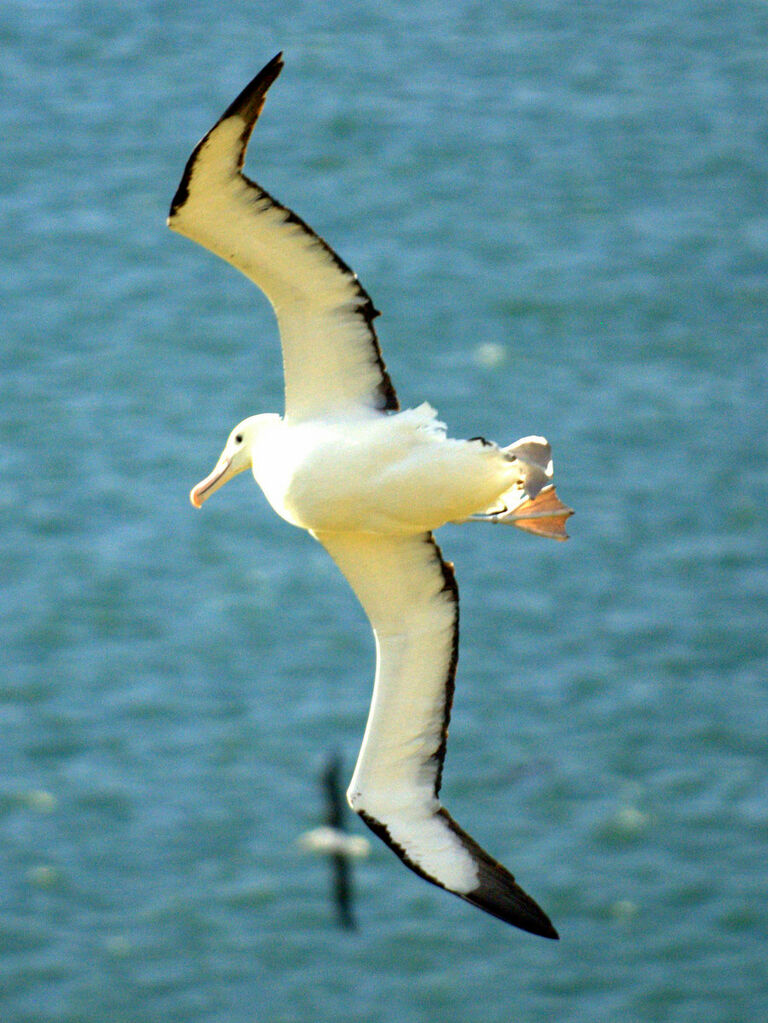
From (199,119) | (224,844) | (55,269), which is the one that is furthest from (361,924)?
(199,119)

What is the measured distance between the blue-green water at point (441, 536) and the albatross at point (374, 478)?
51.6ft

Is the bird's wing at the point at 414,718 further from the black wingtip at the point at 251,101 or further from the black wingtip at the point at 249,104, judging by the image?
the black wingtip at the point at 251,101

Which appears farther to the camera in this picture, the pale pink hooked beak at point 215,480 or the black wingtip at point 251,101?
the pale pink hooked beak at point 215,480

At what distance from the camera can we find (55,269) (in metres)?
38.5

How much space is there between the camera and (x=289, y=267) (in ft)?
35.2

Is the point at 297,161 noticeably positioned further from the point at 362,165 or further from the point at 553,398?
the point at 553,398

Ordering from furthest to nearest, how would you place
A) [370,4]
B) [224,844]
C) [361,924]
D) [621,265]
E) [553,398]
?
[370,4], [621,265], [553,398], [224,844], [361,924]

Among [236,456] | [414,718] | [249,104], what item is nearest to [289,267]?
[249,104]

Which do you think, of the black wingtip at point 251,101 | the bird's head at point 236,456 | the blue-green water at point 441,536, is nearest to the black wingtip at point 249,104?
the black wingtip at point 251,101

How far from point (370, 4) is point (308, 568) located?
1453 cm

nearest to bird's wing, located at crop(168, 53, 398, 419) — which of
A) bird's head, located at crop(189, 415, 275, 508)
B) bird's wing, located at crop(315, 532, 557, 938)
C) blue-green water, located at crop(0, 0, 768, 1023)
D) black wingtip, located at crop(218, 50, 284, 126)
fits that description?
black wingtip, located at crop(218, 50, 284, 126)

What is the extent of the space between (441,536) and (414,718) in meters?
21.0

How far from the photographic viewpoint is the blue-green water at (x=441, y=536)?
92.4 feet

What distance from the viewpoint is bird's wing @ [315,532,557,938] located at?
38.2 feet
